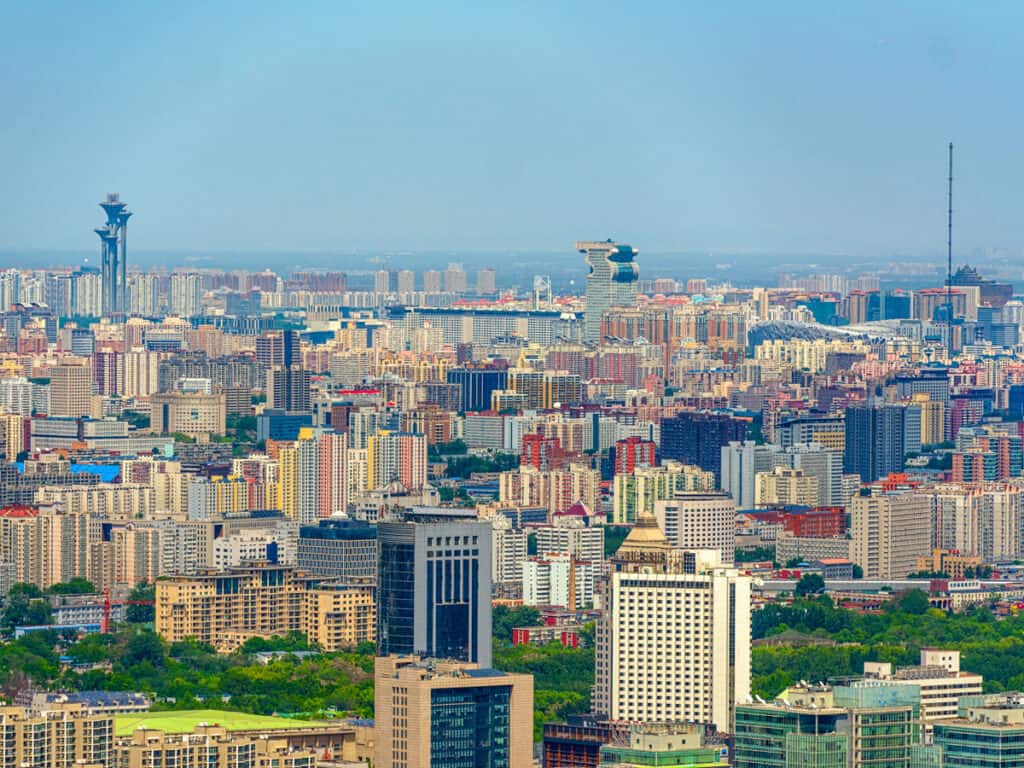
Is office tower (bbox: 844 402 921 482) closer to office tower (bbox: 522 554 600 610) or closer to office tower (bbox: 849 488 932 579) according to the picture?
office tower (bbox: 849 488 932 579)

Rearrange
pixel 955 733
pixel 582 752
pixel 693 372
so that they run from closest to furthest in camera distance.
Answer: pixel 955 733
pixel 582 752
pixel 693 372

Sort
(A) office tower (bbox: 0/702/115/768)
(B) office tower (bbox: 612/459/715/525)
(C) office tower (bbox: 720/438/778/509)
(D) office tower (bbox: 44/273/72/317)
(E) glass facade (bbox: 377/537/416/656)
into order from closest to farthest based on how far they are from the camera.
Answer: (A) office tower (bbox: 0/702/115/768), (E) glass facade (bbox: 377/537/416/656), (B) office tower (bbox: 612/459/715/525), (C) office tower (bbox: 720/438/778/509), (D) office tower (bbox: 44/273/72/317)

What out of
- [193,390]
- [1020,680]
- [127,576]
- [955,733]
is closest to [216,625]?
[127,576]

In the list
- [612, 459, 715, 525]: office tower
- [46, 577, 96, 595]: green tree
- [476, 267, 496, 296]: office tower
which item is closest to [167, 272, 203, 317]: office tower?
[476, 267, 496, 296]: office tower

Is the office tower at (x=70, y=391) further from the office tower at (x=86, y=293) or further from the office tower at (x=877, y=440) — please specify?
the office tower at (x=86, y=293)

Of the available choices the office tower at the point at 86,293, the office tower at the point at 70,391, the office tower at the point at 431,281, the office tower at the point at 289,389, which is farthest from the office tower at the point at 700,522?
the office tower at the point at 431,281

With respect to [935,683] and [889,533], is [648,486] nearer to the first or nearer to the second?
[889,533]

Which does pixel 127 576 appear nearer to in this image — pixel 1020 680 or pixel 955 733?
pixel 1020 680
